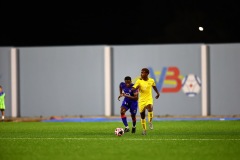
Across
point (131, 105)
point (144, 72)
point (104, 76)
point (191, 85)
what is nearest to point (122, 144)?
point (144, 72)

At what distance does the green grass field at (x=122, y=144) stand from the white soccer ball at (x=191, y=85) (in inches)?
456

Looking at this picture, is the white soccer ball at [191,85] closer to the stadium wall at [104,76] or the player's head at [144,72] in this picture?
the stadium wall at [104,76]

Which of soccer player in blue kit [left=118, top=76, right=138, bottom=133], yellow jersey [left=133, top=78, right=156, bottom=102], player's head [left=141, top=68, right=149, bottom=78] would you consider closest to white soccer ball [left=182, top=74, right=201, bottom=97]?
soccer player in blue kit [left=118, top=76, right=138, bottom=133]

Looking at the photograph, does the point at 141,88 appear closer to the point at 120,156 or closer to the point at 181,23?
the point at 120,156

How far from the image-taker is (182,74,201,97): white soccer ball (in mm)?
36312

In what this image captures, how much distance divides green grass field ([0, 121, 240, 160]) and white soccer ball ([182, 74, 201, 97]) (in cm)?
1157

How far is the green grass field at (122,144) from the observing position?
15731 mm

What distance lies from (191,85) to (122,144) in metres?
18.2

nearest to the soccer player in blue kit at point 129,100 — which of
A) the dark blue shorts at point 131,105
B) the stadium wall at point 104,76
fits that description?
the dark blue shorts at point 131,105

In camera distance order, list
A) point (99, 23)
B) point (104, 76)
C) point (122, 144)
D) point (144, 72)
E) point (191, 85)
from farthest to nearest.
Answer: point (99, 23), point (104, 76), point (191, 85), point (144, 72), point (122, 144)

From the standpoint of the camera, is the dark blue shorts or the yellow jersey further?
the dark blue shorts

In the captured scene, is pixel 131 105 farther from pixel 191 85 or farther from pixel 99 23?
pixel 99 23

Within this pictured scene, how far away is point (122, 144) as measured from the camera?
1858 cm

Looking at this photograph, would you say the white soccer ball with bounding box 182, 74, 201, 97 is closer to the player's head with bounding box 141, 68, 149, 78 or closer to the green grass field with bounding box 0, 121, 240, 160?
the green grass field with bounding box 0, 121, 240, 160
